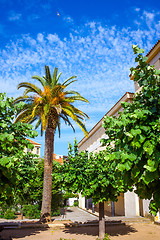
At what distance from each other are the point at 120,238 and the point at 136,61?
924 centimetres

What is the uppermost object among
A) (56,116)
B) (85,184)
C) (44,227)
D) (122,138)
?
(56,116)

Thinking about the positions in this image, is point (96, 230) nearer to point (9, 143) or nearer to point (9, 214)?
point (9, 143)

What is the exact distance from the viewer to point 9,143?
5.66 m

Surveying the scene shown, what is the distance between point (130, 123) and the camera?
4340mm

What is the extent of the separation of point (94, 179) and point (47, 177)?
5.50 metres

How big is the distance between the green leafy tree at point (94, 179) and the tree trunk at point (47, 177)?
3703mm

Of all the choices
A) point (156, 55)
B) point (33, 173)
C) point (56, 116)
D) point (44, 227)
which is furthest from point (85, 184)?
point (156, 55)

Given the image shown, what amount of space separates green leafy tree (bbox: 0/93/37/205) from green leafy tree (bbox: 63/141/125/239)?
4.37 meters

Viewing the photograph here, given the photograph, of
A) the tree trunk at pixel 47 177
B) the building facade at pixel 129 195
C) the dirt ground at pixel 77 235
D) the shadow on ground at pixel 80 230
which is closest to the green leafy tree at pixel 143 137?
the building facade at pixel 129 195

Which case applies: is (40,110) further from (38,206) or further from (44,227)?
(38,206)

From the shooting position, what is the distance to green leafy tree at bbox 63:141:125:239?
32.9 feet

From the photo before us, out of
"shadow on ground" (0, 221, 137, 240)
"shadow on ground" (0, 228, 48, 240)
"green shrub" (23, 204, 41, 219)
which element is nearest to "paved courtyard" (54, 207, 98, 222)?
"green shrub" (23, 204, 41, 219)

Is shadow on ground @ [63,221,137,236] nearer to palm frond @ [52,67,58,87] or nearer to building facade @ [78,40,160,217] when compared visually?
building facade @ [78,40,160,217]

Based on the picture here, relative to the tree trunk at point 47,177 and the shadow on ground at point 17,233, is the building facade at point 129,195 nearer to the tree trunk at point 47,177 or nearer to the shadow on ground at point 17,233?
the tree trunk at point 47,177
